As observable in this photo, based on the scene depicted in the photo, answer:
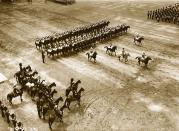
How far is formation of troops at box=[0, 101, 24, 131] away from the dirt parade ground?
34cm

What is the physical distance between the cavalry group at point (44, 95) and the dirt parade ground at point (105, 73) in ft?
1.54

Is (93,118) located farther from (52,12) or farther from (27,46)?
(52,12)

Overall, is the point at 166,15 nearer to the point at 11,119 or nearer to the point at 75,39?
the point at 75,39

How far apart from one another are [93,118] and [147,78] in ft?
20.6

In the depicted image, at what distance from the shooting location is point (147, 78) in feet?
75.7

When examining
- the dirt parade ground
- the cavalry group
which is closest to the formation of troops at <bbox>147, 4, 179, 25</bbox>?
the dirt parade ground

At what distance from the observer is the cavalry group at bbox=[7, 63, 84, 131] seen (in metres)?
18.4

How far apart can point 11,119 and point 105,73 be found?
8357 mm

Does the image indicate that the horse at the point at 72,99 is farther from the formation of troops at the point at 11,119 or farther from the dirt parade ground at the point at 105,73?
the formation of troops at the point at 11,119

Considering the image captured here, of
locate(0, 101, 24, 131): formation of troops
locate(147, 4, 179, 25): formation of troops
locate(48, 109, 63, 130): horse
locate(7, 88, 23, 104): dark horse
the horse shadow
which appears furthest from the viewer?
locate(147, 4, 179, 25): formation of troops

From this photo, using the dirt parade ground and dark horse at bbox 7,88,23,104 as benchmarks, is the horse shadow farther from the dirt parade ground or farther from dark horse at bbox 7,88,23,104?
dark horse at bbox 7,88,23,104

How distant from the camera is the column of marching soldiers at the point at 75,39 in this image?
27.5 meters

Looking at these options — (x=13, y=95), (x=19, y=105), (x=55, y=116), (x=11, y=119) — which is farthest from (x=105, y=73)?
(x=11, y=119)

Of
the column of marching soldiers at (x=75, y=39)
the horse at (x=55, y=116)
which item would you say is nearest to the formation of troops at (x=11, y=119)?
the horse at (x=55, y=116)
